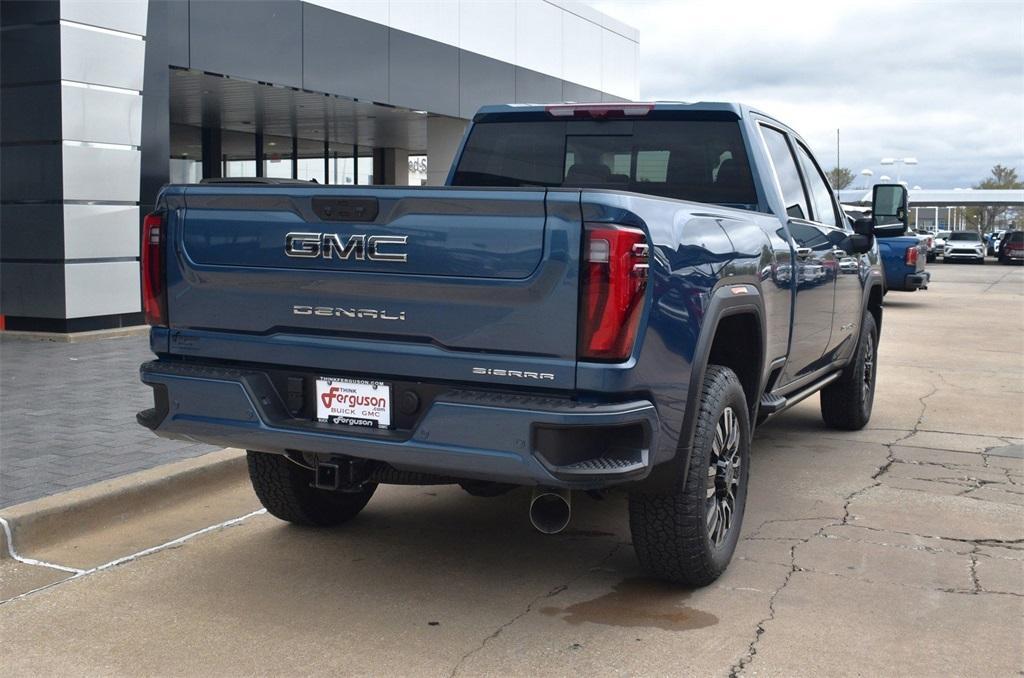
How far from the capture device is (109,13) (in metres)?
13.2

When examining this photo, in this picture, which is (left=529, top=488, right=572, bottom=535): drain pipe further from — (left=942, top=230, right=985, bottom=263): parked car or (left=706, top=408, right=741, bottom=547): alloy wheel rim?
(left=942, top=230, right=985, bottom=263): parked car

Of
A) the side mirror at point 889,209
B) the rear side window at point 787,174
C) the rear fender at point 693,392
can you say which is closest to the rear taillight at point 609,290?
the rear fender at point 693,392

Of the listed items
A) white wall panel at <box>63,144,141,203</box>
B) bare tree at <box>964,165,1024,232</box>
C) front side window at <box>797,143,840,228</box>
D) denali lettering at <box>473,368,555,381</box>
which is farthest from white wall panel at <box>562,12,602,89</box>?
bare tree at <box>964,165,1024,232</box>

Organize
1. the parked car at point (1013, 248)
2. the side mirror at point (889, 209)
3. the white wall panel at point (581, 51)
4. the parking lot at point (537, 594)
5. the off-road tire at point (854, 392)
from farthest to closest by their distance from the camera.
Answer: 1. the parked car at point (1013, 248)
2. the white wall panel at point (581, 51)
3. the off-road tire at point (854, 392)
4. the side mirror at point (889, 209)
5. the parking lot at point (537, 594)

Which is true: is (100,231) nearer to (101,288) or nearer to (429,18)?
(101,288)

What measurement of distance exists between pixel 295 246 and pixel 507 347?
0.95 metres

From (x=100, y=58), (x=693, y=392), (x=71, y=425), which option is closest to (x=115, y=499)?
(x=71, y=425)

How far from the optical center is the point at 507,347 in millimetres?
3852

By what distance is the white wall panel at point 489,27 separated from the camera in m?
21.2

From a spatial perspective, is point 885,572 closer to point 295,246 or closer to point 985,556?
point 985,556

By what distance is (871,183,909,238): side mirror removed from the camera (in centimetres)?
748

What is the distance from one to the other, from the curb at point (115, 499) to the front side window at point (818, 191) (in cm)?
382

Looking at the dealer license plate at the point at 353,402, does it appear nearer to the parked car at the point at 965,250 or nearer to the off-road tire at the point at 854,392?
the off-road tire at the point at 854,392

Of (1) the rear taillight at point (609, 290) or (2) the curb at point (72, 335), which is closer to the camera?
(1) the rear taillight at point (609, 290)
